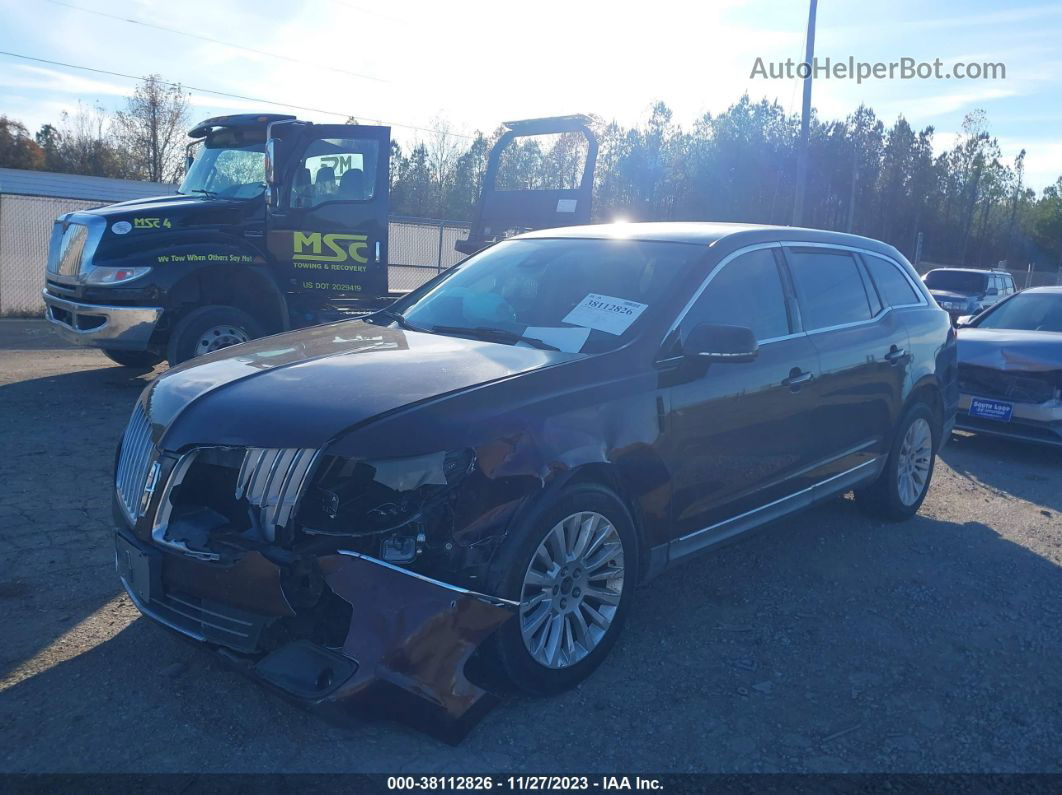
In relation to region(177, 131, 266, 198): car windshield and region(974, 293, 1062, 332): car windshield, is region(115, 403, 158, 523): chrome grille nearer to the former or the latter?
region(177, 131, 266, 198): car windshield

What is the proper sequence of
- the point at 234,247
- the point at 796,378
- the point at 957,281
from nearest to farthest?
1. the point at 796,378
2. the point at 234,247
3. the point at 957,281

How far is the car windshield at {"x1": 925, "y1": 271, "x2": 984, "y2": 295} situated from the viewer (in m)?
20.9

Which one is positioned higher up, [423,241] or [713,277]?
[423,241]

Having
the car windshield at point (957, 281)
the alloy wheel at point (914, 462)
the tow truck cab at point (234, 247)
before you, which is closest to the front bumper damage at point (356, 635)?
the alloy wheel at point (914, 462)

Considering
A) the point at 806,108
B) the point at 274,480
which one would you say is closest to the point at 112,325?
the point at 274,480

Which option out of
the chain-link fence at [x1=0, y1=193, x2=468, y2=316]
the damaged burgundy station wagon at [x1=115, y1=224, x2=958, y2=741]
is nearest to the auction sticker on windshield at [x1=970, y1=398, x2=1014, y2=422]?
the damaged burgundy station wagon at [x1=115, y1=224, x2=958, y2=741]

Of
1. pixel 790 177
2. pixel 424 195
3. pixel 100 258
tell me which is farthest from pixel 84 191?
pixel 790 177

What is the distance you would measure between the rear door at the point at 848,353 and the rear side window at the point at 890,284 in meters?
0.10

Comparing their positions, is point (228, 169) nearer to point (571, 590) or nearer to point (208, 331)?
point (208, 331)

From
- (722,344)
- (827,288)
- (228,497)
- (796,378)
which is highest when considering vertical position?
(827,288)

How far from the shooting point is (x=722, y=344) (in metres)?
3.74

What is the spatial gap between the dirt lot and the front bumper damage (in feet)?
0.83

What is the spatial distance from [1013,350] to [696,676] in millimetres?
6021

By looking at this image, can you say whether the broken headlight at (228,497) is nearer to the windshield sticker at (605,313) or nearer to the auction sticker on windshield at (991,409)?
the windshield sticker at (605,313)
